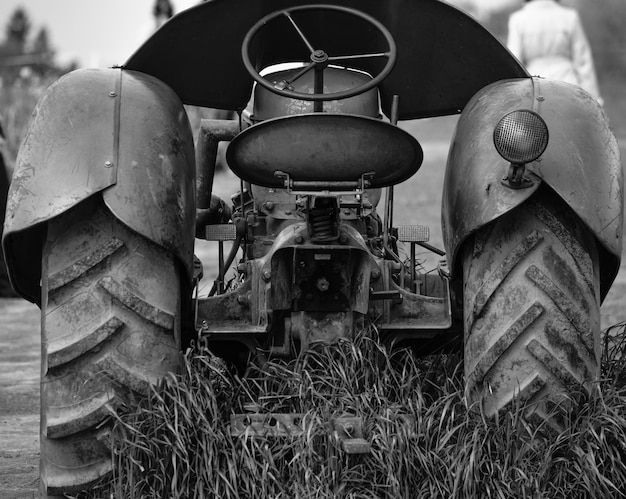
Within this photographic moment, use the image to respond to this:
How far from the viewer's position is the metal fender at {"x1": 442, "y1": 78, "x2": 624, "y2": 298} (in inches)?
159

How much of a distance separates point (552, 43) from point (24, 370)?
16.4ft

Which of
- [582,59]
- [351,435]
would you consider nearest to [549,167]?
[351,435]

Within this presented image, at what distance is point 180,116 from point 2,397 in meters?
2.82

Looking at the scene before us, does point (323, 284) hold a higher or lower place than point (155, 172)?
lower

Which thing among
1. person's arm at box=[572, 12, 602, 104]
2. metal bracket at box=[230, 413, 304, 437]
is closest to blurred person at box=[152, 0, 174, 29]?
person's arm at box=[572, 12, 602, 104]

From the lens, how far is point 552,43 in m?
9.77

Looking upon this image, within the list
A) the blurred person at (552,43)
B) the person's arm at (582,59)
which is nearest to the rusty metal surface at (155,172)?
the blurred person at (552,43)

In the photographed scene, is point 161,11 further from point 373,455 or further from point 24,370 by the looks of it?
point 373,455

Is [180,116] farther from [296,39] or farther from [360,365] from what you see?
[360,365]

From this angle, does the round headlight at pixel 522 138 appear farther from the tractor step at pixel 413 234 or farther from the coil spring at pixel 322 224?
the tractor step at pixel 413 234

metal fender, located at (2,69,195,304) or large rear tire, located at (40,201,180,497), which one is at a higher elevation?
metal fender, located at (2,69,195,304)

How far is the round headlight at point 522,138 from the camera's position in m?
3.89

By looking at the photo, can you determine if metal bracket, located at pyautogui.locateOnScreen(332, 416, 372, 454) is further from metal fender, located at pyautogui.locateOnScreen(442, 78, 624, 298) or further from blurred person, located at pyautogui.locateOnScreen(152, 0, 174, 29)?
blurred person, located at pyautogui.locateOnScreen(152, 0, 174, 29)

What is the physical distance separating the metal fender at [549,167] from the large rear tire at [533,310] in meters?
0.09
